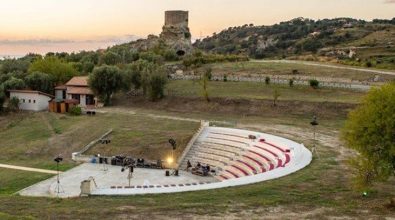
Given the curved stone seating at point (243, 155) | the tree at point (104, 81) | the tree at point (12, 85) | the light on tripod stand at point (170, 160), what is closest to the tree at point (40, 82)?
the tree at point (12, 85)

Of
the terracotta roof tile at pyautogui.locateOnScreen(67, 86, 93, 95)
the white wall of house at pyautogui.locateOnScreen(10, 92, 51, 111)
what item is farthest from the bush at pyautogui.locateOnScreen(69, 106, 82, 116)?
the terracotta roof tile at pyautogui.locateOnScreen(67, 86, 93, 95)

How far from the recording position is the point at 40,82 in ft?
221

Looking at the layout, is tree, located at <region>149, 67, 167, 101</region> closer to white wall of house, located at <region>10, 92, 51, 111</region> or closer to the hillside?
white wall of house, located at <region>10, 92, 51, 111</region>

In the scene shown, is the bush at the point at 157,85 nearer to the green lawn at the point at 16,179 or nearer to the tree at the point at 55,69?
the tree at the point at 55,69

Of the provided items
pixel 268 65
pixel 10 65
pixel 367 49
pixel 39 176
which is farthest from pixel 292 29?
pixel 39 176

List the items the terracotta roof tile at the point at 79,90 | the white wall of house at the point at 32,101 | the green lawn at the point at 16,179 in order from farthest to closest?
the terracotta roof tile at the point at 79,90 < the white wall of house at the point at 32,101 < the green lawn at the point at 16,179

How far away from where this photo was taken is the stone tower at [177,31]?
119m

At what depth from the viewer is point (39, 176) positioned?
3509cm

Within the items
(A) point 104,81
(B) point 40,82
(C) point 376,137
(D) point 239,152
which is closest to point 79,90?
(A) point 104,81

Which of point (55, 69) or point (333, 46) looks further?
point (333, 46)

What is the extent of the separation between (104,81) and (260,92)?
19.5 m

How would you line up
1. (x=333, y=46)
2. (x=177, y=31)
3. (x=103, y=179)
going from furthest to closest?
(x=333, y=46) → (x=177, y=31) → (x=103, y=179)

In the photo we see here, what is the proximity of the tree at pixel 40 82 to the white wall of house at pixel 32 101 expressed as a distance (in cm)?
528

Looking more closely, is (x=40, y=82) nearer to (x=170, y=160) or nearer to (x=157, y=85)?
(x=157, y=85)
